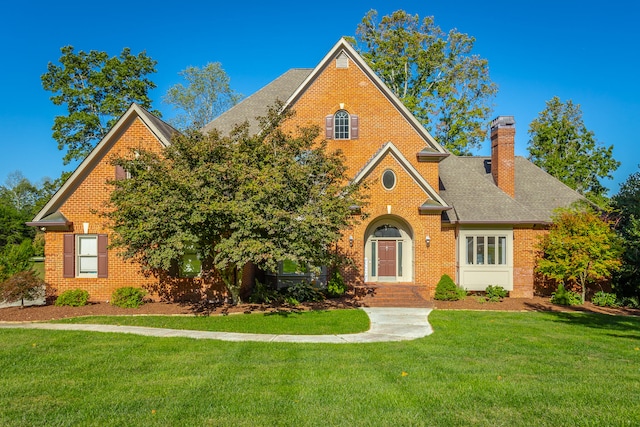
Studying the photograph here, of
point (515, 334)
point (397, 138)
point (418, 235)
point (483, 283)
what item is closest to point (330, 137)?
point (397, 138)

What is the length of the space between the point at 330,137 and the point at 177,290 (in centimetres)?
952

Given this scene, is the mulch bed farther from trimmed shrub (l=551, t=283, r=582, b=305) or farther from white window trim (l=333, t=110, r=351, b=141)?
white window trim (l=333, t=110, r=351, b=141)

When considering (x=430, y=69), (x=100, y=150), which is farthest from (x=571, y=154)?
(x=100, y=150)

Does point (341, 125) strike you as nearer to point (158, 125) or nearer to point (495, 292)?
point (158, 125)

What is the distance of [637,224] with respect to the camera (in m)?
17.0

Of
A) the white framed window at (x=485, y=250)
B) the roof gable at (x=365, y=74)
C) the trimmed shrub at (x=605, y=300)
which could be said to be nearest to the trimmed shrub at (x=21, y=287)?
the roof gable at (x=365, y=74)

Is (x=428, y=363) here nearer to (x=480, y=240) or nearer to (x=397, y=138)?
(x=480, y=240)

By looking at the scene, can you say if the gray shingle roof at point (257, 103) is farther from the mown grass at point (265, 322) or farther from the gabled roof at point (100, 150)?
the mown grass at point (265, 322)

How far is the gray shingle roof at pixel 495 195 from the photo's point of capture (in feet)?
64.2

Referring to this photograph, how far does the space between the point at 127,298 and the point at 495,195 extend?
52.9ft

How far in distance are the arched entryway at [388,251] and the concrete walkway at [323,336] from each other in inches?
218

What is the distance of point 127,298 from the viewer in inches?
627

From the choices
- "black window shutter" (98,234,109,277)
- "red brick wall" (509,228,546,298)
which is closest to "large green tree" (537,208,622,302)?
"red brick wall" (509,228,546,298)

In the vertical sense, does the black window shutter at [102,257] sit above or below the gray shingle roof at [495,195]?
below
